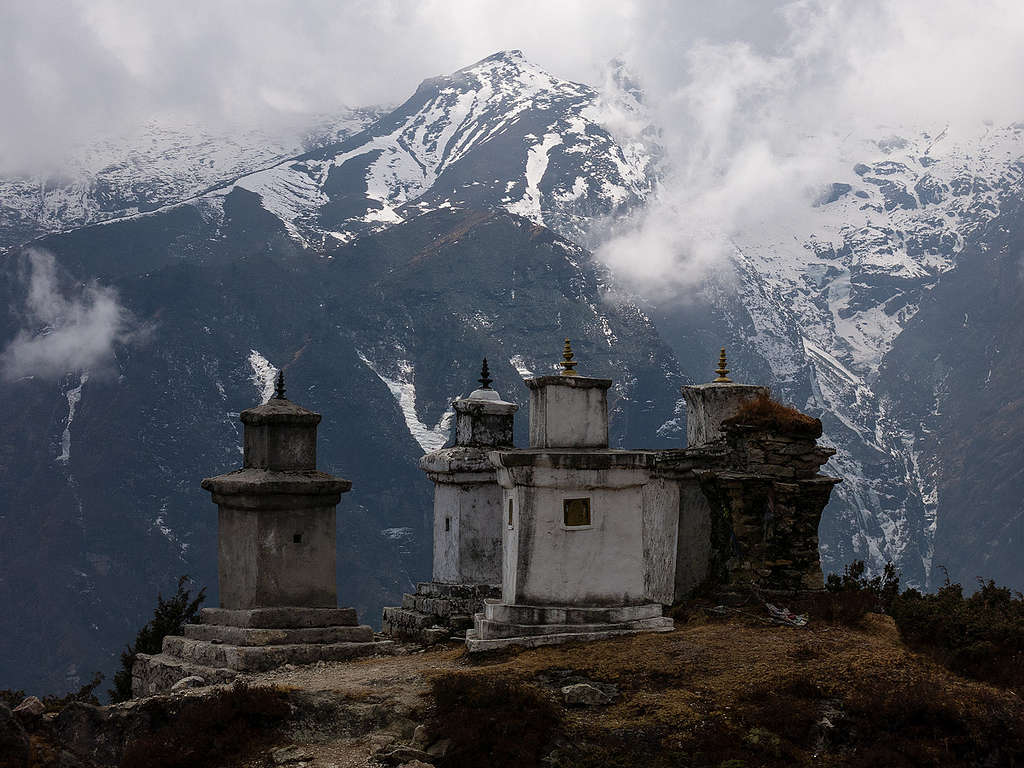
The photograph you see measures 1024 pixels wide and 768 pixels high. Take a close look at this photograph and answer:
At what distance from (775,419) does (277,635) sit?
8819mm

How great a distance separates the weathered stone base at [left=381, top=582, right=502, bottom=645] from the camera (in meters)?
25.3

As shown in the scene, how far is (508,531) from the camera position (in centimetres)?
2131


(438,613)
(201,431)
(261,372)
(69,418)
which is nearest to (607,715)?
(438,613)

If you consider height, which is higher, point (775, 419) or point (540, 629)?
point (775, 419)

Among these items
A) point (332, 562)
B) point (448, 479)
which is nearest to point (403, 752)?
point (332, 562)

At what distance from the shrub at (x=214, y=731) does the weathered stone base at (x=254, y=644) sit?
Answer: 11.8 feet

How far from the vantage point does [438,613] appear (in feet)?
86.1

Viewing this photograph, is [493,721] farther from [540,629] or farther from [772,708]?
[540,629]

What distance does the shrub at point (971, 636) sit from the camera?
19.8 metres

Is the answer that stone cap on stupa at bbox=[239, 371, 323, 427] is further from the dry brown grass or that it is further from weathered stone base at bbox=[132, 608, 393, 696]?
the dry brown grass

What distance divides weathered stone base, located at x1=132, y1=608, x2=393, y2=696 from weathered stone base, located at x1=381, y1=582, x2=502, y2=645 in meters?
1.60

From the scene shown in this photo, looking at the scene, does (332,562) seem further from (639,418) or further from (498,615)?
(639,418)

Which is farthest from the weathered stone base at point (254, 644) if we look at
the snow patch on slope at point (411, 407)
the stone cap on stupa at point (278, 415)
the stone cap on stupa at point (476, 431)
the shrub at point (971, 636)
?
the snow patch on slope at point (411, 407)

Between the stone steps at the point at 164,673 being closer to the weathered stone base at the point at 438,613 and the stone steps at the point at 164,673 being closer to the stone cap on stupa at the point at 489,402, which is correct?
the weathered stone base at the point at 438,613
